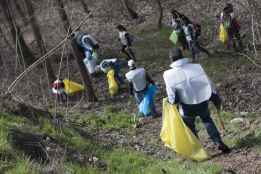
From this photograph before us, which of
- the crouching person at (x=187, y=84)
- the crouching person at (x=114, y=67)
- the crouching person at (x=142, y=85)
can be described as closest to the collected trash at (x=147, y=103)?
the crouching person at (x=142, y=85)

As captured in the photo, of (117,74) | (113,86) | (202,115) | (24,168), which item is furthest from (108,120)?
(24,168)

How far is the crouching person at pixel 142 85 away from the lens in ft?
45.9

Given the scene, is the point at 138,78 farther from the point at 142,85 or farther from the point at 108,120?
the point at 108,120

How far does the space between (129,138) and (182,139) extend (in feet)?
11.3

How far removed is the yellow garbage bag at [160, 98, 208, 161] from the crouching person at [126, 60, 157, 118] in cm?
504

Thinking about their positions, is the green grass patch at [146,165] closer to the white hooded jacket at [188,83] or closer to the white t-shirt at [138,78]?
the white hooded jacket at [188,83]

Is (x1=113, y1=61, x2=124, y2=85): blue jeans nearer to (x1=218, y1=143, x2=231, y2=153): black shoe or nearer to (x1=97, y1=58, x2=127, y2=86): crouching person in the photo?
(x1=97, y1=58, x2=127, y2=86): crouching person

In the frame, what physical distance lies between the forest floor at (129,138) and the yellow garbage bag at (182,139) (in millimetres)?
148

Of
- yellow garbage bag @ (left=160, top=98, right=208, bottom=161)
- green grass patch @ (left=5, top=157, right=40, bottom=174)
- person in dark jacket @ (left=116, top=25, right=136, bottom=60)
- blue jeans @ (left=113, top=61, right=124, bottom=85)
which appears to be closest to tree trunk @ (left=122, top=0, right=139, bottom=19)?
person in dark jacket @ (left=116, top=25, right=136, bottom=60)

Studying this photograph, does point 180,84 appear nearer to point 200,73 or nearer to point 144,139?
point 200,73

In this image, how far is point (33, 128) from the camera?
10062 mm

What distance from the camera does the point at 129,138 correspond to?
1217 centimetres

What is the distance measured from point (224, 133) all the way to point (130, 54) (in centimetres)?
1117

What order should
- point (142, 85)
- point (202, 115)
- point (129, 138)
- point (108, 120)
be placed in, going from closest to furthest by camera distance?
point (202, 115)
point (129, 138)
point (142, 85)
point (108, 120)
